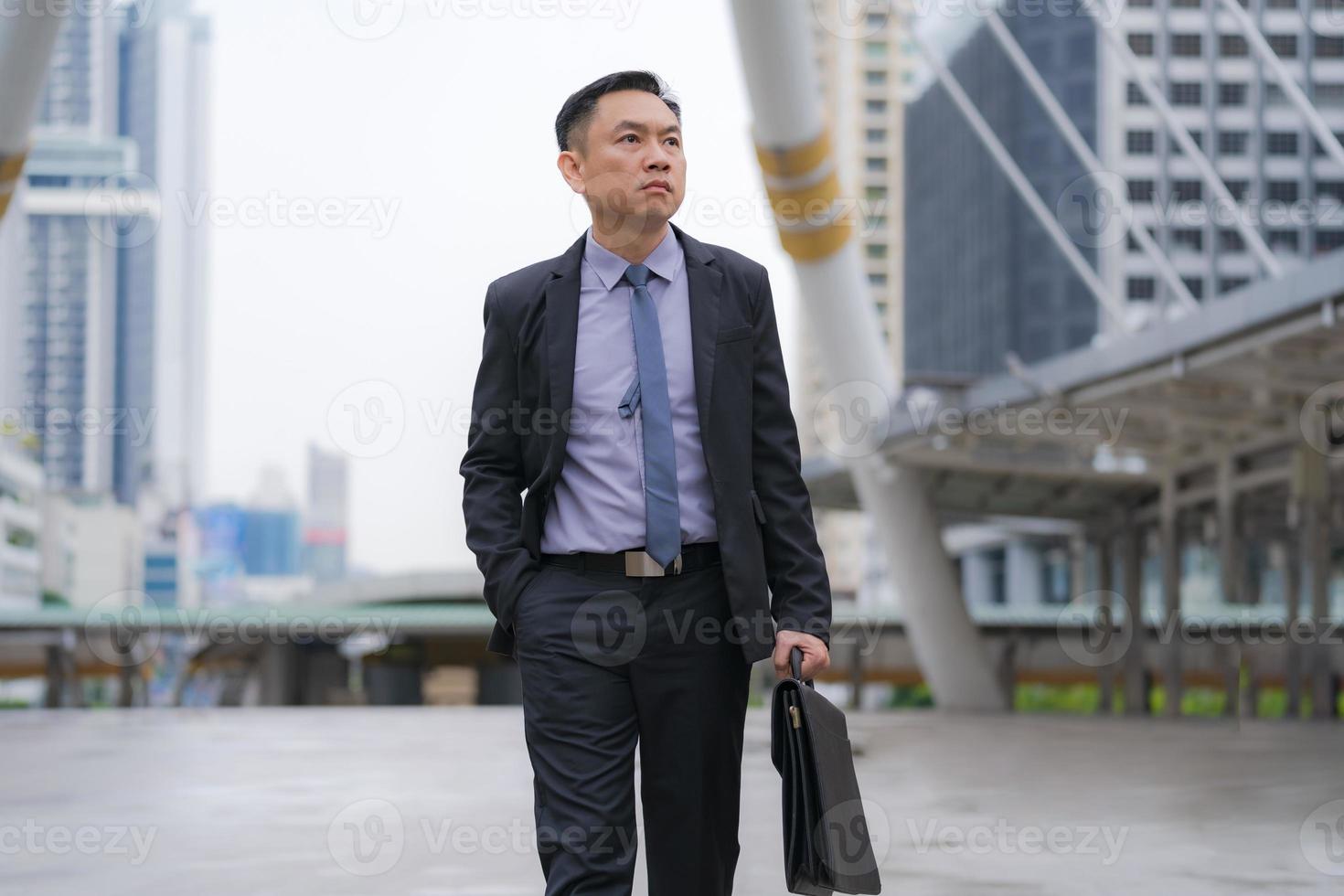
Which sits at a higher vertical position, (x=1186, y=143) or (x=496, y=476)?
(x=1186, y=143)

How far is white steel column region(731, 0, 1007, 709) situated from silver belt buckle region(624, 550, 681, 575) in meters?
13.4

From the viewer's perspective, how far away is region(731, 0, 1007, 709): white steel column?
1694 centimetres

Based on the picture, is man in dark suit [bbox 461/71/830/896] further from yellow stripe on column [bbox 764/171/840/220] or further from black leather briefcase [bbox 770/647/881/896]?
yellow stripe on column [bbox 764/171/840/220]

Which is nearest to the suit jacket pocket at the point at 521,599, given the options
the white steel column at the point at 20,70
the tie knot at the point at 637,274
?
the tie knot at the point at 637,274

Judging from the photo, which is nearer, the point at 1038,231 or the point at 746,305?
the point at 746,305

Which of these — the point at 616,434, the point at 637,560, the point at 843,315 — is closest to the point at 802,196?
the point at 843,315

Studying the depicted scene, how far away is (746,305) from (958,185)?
10141 cm

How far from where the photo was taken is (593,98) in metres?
3.49

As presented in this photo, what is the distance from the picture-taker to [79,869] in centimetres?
641

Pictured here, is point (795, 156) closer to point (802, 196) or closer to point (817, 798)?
point (802, 196)

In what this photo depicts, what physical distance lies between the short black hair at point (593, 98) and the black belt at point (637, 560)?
787 millimetres

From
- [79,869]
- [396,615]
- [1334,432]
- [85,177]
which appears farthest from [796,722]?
[85,177]

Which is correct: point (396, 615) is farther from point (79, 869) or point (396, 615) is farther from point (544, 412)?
point (544, 412)

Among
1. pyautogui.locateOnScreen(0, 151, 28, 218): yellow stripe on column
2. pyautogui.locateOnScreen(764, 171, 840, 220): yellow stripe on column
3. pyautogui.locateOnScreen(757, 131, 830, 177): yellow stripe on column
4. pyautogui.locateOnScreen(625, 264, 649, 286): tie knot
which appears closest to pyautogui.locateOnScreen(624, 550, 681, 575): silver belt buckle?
pyautogui.locateOnScreen(625, 264, 649, 286): tie knot
